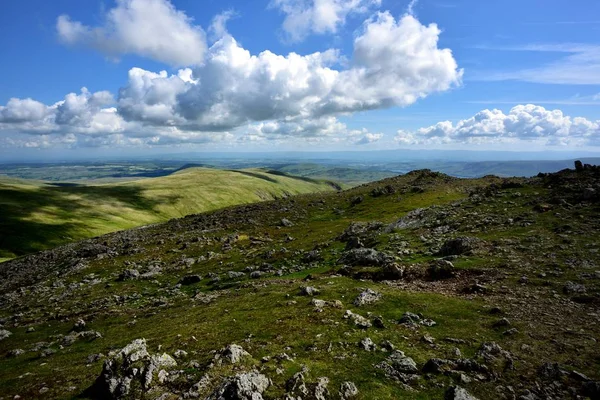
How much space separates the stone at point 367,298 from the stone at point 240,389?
11568 millimetres

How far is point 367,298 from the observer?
25.2 meters

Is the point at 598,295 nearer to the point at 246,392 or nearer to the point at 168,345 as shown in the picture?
the point at 246,392

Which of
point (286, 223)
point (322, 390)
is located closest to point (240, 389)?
point (322, 390)

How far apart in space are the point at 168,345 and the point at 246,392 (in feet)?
30.7

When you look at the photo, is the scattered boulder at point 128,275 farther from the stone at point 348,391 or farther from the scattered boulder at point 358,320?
the stone at point 348,391

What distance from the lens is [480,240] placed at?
35906mm

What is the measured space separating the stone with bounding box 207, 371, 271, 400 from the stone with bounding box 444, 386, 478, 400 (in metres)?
7.92

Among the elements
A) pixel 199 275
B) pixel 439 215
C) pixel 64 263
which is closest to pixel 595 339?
pixel 439 215

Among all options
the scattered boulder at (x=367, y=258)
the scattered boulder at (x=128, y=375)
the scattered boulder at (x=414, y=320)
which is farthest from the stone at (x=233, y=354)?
the scattered boulder at (x=367, y=258)

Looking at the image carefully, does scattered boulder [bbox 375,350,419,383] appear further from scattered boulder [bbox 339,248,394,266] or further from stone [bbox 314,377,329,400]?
scattered boulder [bbox 339,248,394,266]

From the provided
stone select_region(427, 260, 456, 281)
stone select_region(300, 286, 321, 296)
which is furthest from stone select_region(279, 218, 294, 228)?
stone select_region(427, 260, 456, 281)

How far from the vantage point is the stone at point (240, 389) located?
45.3 feet

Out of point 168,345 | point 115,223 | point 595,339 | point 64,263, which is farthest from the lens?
point 115,223

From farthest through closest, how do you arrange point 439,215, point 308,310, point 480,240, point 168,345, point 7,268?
point 7,268, point 439,215, point 480,240, point 308,310, point 168,345
